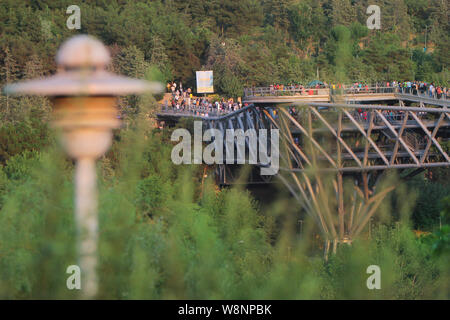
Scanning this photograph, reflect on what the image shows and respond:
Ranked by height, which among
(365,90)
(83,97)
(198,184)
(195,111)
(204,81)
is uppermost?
(204,81)

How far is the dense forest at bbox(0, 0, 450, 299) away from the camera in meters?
14.0

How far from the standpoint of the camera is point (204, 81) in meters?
62.3

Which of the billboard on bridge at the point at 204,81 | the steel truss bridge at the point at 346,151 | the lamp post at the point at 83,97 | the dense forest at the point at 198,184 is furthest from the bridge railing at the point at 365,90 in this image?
the lamp post at the point at 83,97

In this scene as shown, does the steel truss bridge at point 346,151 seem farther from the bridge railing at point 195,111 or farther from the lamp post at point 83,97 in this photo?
the lamp post at point 83,97

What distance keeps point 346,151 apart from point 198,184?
11534 millimetres

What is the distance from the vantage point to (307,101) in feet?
119

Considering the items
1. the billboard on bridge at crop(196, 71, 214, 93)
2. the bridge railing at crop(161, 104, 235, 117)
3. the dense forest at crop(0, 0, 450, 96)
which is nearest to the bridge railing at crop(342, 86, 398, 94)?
the bridge railing at crop(161, 104, 235, 117)

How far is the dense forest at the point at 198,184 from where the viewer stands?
14000 millimetres

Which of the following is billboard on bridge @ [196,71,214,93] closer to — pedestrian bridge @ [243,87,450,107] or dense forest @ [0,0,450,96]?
dense forest @ [0,0,450,96]

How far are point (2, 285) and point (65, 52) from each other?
5.37 metres

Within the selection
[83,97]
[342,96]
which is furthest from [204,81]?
[83,97]

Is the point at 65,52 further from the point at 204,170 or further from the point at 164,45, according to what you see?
the point at 164,45

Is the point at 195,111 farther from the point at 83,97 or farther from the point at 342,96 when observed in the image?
the point at 83,97

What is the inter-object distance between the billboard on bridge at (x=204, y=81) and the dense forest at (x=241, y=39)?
167 inches
